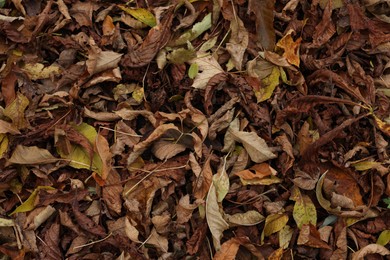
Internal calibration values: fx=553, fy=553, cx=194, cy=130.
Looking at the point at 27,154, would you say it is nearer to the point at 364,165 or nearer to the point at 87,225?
the point at 87,225

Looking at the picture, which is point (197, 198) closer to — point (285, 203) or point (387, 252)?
point (285, 203)

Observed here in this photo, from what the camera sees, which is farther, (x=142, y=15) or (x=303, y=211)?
(x=142, y=15)

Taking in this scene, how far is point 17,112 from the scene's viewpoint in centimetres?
196

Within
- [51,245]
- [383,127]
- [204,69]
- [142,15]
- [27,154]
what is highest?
[142,15]

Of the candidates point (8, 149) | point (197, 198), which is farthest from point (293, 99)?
point (8, 149)

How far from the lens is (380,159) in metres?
1.96

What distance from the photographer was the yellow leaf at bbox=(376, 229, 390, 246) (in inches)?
75.3

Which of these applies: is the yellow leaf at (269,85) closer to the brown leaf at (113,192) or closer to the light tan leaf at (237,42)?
the light tan leaf at (237,42)

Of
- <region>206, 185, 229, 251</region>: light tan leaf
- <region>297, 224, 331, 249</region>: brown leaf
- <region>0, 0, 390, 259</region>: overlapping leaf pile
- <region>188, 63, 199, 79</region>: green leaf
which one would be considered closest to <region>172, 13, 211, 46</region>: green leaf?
<region>0, 0, 390, 259</region>: overlapping leaf pile

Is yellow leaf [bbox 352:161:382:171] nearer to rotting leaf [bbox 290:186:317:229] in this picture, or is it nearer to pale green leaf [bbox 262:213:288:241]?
rotting leaf [bbox 290:186:317:229]

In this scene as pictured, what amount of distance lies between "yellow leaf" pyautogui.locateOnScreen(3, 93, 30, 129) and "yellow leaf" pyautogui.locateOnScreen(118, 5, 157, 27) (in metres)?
0.52

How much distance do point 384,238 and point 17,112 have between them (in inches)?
53.5

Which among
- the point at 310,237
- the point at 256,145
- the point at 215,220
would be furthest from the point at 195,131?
the point at 310,237

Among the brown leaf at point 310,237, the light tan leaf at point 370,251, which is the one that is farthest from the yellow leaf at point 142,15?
the light tan leaf at point 370,251
